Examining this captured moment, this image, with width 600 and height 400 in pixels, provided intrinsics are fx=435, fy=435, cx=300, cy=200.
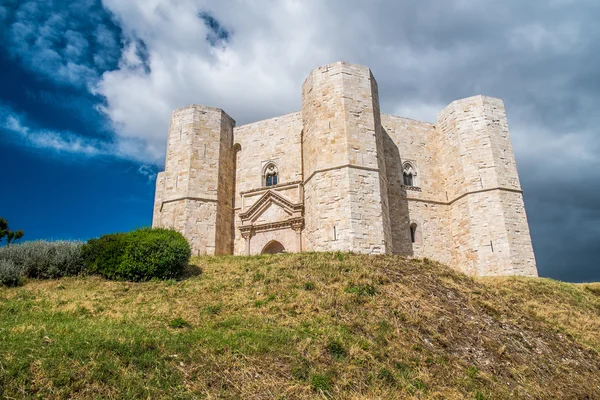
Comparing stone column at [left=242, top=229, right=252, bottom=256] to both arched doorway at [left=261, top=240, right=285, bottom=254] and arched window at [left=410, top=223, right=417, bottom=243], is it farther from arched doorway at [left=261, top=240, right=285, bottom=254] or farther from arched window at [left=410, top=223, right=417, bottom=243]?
arched window at [left=410, top=223, right=417, bottom=243]

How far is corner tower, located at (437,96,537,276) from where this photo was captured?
58.4 ft

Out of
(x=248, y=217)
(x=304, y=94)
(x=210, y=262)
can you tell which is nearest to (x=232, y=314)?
(x=210, y=262)

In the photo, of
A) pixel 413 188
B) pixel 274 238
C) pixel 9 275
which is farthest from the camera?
pixel 413 188

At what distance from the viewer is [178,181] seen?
1952 centimetres

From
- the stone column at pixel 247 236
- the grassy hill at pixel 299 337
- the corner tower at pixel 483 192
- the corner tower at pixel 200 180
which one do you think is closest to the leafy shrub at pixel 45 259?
the grassy hill at pixel 299 337

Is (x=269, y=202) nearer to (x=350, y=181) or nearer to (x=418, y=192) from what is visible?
(x=350, y=181)

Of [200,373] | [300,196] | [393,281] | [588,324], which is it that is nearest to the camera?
[200,373]

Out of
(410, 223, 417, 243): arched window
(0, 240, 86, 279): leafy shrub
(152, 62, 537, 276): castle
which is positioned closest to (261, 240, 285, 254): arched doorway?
(152, 62, 537, 276): castle

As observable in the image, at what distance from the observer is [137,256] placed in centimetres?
1202

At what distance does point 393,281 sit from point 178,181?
12.1m

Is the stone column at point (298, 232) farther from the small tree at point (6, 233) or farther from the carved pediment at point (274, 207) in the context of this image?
the small tree at point (6, 233)

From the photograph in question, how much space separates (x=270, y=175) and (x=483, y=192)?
949cm

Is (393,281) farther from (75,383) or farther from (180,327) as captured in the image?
(75,383)

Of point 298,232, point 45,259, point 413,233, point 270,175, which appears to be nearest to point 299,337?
point 45,259
